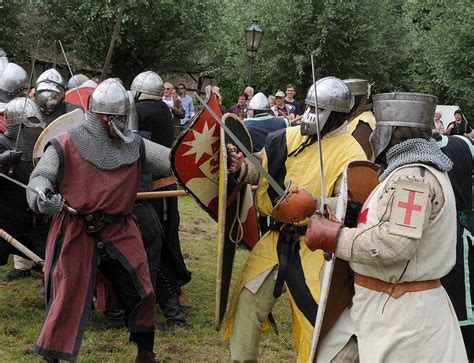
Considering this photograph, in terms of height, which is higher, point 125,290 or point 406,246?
point 406,246

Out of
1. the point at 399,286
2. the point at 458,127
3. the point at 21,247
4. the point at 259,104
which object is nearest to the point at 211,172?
the point at 399,286

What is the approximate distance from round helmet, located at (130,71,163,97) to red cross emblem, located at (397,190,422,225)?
125 inches

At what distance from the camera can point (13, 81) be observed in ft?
22.1

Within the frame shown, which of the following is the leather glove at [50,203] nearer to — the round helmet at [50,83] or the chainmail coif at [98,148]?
the chainmail coif at [98,148]

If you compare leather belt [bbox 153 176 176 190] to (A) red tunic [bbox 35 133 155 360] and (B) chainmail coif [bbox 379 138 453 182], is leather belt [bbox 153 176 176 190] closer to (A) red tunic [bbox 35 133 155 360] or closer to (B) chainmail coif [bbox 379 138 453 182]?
(A) red tunic [bbox 35 133 155 360]

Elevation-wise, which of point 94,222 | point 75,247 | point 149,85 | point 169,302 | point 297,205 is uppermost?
point 149,85

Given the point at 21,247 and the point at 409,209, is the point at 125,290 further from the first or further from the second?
the point at 409,209

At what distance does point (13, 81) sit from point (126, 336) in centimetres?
320

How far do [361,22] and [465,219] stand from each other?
50.6 feet

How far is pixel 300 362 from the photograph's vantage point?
330 cm

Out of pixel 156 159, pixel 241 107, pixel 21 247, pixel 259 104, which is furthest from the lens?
pixel 241 107

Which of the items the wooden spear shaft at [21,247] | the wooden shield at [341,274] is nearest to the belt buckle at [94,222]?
the wooden spear shaft at [21,247]

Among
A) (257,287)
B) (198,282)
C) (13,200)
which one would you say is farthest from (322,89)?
(198,282)

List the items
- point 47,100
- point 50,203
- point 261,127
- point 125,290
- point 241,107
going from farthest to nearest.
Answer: point 241,107 < point 261,127 < point 47,100 < point 125,290 < point 50,203
